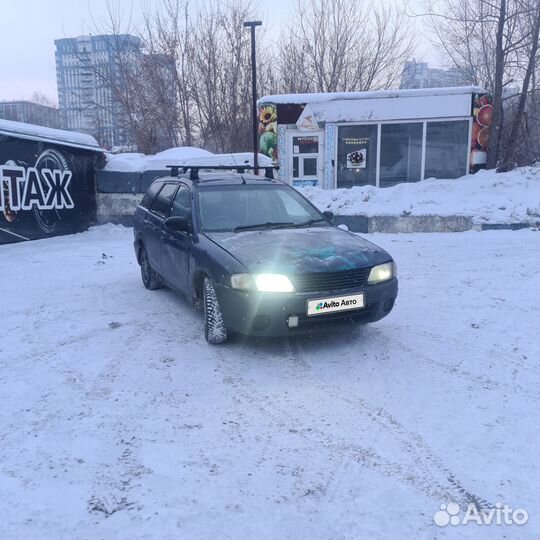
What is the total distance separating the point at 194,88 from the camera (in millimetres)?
24078

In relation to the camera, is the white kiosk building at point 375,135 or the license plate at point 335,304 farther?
the white kiosk building at point 375,135

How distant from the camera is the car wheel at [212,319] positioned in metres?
4.51

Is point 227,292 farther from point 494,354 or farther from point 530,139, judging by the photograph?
point 530,139

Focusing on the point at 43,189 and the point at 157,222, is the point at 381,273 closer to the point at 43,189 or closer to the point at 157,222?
the point at 157,222

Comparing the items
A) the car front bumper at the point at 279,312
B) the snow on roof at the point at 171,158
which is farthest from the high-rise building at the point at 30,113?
the car front bumper at the point at 279,312

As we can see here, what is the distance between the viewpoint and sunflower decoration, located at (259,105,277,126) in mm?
17328

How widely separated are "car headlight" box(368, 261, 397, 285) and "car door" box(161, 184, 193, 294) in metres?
1.80

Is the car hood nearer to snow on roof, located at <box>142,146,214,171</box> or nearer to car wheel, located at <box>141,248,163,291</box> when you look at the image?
car wheel, located at <box>141,248,163,291</box>

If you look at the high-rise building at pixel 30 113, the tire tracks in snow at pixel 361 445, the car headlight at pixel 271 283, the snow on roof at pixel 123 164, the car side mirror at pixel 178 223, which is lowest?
the tire tracks in snow at pixel 361 445

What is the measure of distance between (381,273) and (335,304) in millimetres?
606

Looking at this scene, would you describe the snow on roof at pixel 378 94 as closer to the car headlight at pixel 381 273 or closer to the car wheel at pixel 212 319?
the car headlight at pixel 381 273

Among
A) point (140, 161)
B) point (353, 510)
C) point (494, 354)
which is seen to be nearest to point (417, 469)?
point (353, 510)

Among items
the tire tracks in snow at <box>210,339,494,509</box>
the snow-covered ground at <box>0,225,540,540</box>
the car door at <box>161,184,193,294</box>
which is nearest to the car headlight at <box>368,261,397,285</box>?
the snow-covered ground at <box>0,225,540,540</box>

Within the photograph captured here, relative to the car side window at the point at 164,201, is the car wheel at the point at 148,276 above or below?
below
